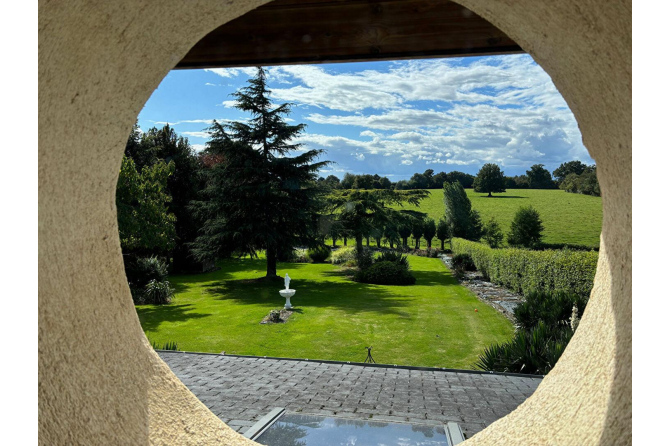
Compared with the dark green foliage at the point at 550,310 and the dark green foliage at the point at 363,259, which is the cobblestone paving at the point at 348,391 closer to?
the dark green foliage at the point at 550,310

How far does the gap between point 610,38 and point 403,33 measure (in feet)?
6.33

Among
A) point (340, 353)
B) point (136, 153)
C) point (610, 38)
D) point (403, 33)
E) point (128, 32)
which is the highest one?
point (136, 153)

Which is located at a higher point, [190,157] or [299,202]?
[190,157]

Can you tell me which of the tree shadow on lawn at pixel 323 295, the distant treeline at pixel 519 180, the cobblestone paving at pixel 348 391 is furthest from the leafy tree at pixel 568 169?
the cobblestone paving at pixel 348 391

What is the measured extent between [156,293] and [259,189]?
20.9ft

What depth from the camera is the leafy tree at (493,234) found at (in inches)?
1155

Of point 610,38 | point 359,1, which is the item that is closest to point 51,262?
point 610,38

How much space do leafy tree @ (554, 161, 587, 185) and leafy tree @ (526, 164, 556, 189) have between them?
6.55ft

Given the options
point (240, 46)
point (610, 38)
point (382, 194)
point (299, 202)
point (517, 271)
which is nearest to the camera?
point (610, 38)

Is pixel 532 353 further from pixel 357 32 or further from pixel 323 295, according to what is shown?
pixel 323 295

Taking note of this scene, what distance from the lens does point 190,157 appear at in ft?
79.8

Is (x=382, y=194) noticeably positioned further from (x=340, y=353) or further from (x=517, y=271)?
(x=340, y=353)

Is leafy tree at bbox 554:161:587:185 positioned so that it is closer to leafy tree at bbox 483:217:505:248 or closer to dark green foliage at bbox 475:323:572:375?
leafy tree at bbox 483:217:505:248

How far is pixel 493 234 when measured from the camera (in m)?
29.8
